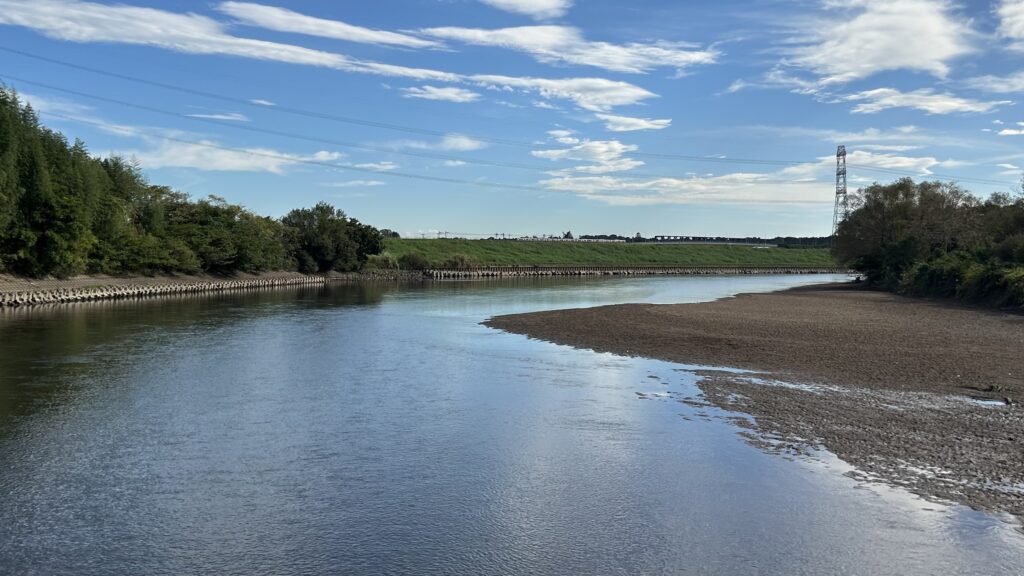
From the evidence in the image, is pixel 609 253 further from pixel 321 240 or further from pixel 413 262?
pixel 321 240

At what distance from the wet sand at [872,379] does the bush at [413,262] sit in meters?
73.3

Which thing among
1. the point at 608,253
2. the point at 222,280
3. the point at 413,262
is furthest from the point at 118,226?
the point at 608,253

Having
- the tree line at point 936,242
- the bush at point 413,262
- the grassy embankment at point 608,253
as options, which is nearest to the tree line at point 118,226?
the bush at point 413,262

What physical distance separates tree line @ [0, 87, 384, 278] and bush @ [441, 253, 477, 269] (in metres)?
20.0

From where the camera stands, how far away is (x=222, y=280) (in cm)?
7475

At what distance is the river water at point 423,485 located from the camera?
861cm

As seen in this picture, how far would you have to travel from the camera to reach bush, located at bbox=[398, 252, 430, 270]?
111562 millimetres

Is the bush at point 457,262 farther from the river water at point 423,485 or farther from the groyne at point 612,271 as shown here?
the river water at point 423,485

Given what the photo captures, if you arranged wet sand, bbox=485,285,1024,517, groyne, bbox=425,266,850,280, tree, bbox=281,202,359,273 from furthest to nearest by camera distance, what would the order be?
groyne, bbox=425,266,850,280 → tree, bbox=281,202,359,273 → wet sand, bbox=485,285,1024,517

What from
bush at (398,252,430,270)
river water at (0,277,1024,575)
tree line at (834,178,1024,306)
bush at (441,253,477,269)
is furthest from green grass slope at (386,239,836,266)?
river water at (0,277,1024,575)

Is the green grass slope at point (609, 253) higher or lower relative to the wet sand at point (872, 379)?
higher

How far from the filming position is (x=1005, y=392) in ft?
56.2

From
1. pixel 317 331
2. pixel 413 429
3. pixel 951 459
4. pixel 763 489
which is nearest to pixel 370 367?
pixel 413 429

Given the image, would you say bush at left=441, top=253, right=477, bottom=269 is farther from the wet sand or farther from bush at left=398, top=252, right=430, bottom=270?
the wet sand
